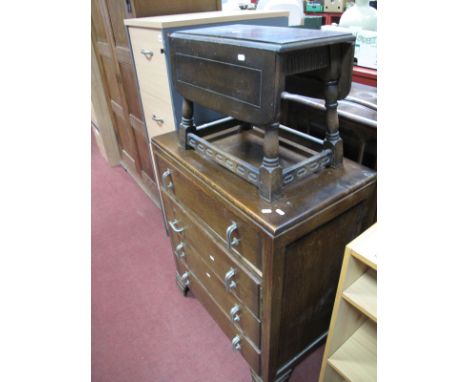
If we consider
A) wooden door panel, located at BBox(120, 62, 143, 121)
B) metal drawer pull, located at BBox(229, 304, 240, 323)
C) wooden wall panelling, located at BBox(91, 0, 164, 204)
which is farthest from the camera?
wooden door panel, located at BBox(120, 62, 143, 121)

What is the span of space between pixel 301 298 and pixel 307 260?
0.15 meters

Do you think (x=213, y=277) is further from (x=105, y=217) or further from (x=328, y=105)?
(x=105, y=217)

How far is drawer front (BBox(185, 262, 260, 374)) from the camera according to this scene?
1.03 metres

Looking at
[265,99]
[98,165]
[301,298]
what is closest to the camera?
[265,99]

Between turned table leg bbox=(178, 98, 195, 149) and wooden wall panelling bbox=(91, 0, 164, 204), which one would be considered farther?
wooden wall panelling bbox=(91, 0, 164, 204)

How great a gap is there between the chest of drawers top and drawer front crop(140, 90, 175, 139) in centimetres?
48

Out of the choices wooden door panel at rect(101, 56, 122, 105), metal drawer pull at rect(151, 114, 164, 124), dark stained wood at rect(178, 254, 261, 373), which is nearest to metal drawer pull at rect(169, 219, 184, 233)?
dark stained wood at rect(178, 254, 261, 373)

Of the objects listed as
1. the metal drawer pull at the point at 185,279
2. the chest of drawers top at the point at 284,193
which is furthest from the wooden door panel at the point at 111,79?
the chest of drawers top at the point at 284,193

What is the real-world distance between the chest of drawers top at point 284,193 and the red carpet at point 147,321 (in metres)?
0.74

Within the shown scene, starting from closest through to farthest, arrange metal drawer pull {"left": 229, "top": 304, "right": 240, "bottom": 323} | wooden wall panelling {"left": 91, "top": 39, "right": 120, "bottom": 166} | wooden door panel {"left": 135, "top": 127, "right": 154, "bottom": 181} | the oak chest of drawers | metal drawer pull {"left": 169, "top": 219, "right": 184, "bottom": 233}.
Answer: the oak chest of drawers
metal drawer pull {"left": 229, "top": 304, "right": 240, "bottom": 323}
metal drawer pull {"left": 169, "top": 219, "right": 184, "bottom": 233}
wooden door panel {"left": 135, "top": 127, "right": 154, "bottom": 181}
wooden wall panelling {"left": 91, "top": 39, "right": 120, "bottom": 166}

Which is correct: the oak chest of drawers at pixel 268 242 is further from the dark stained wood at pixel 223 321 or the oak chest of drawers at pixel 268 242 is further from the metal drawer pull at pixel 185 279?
the metal drawer pull at pixel 185 279

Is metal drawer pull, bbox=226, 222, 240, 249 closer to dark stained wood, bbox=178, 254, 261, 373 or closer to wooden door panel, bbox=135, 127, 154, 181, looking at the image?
dark stained wood, bbox=178, 254, 261, 373
